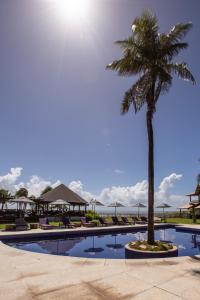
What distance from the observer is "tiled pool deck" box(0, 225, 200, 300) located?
4.95m

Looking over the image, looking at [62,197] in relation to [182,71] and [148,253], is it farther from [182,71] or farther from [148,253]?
[182,71]

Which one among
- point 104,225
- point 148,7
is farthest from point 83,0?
point 104,225

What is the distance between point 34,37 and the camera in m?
14.1

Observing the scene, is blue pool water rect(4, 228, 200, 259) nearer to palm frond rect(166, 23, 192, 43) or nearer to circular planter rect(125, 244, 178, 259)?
circular planter rect(125, 244, 178, 259)

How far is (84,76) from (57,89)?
8.19 ft

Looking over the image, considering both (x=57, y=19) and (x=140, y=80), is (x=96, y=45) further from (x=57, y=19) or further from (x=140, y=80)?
(x=140, y=80)

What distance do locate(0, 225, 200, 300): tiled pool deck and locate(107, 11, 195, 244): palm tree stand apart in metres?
3.92

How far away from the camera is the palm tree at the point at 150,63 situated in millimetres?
10992

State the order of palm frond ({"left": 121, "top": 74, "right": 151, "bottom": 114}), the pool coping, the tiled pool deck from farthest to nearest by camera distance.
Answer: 1. the pool coping
2. palm frond ({"left": 121, "top": 74, "right": 151, "bottom": 114})
3. the tiled pool deck

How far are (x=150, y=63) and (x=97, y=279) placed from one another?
30.2 feet

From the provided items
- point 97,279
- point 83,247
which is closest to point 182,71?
point 97,279

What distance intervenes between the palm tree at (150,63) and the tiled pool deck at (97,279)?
12.8 feet

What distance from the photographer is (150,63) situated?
1127 cm

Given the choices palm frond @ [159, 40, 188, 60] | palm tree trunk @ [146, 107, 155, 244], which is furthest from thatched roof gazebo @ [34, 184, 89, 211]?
palm frond @ [159, 40, 188, 60]
